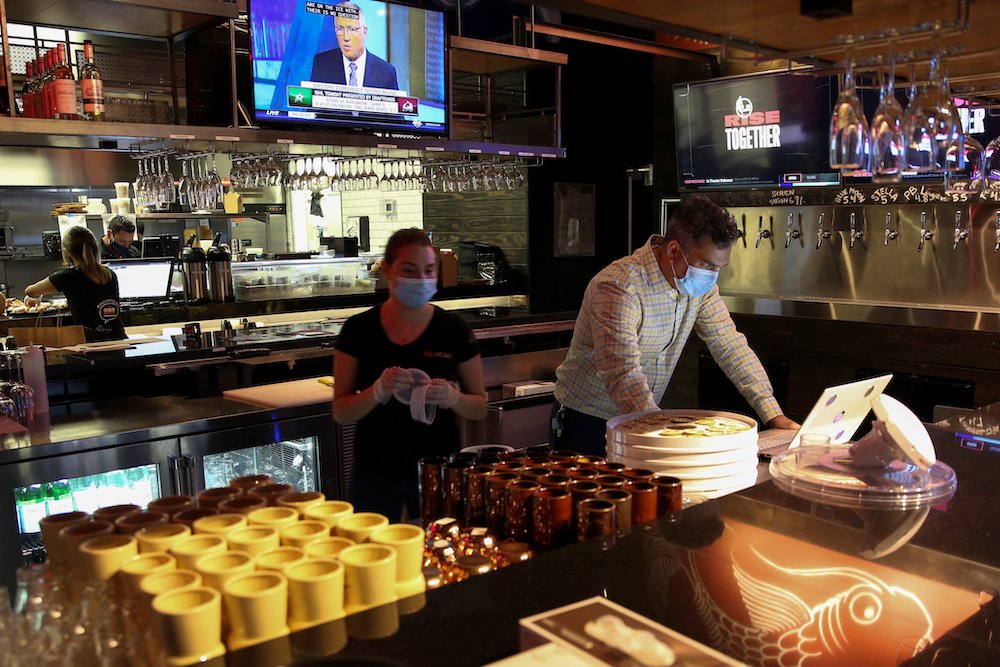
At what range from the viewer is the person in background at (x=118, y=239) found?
27.1ft

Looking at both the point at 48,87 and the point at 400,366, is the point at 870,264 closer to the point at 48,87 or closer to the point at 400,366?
the point at 400,366

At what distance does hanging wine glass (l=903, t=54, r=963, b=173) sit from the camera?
2104mm

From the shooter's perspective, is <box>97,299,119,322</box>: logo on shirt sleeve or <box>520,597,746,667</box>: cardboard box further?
<box>97,299,119,322</box>: logo on shirt sleeve

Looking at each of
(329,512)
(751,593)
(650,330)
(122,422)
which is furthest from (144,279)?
(751,593)

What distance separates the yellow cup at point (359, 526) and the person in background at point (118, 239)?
7.46 m

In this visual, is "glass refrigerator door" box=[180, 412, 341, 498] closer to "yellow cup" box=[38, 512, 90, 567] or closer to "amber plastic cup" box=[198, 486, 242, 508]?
"amber plastic cup" box=[198, 486, 242, 508]

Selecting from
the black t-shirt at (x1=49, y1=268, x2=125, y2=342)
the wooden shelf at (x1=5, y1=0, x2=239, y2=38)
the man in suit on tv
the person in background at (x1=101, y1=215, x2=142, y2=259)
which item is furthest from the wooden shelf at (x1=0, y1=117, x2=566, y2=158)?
the person in background at (x1=101, y1=215, x2=142, y2=259)

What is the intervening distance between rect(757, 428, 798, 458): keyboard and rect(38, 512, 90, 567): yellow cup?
183 centimetres

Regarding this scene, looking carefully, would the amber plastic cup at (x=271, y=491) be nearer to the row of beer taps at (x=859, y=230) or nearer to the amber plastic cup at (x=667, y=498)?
the amber plastic cup at (x=667, y=498)

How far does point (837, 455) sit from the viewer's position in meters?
2.35

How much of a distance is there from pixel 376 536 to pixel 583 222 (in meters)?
7.06

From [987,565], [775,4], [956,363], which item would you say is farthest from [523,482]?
[956,363]

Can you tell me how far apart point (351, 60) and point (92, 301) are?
256cm

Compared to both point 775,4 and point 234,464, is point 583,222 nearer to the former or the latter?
point 234,464
